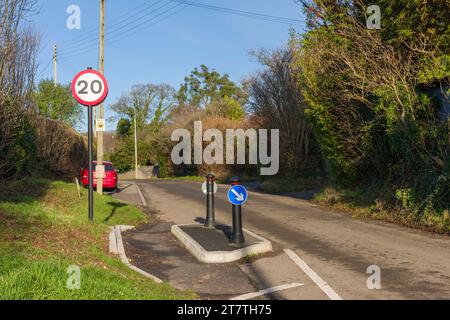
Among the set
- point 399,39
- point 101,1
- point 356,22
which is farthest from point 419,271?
point 101,1

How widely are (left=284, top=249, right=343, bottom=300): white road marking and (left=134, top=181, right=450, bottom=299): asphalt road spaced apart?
75 mm

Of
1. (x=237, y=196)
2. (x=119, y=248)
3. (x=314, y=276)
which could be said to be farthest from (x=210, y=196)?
(x=314, y=276)

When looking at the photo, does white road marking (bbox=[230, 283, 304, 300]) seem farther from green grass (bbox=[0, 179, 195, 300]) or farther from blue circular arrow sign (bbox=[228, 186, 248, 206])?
blue circular arrow sign (bbox=[228, 186, 248, 206])

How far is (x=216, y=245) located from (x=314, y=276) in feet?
7.29

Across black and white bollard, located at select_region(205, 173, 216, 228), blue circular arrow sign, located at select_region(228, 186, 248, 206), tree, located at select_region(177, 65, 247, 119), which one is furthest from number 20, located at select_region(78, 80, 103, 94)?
tree, located at select_region(177, 65, 247, 119)

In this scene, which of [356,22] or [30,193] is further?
[30,193]

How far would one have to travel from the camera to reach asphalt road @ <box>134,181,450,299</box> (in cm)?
602

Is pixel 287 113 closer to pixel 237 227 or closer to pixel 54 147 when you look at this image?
pixel 54 147

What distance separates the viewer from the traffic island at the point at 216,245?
7.64 meters

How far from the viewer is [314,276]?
21.9 ft

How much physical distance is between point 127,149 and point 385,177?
5299 centimetres

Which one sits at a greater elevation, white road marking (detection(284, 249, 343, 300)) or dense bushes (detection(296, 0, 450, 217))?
dense bushes (detection(296, 0, 450, 217))

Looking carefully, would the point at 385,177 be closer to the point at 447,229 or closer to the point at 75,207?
the point at 447,229
